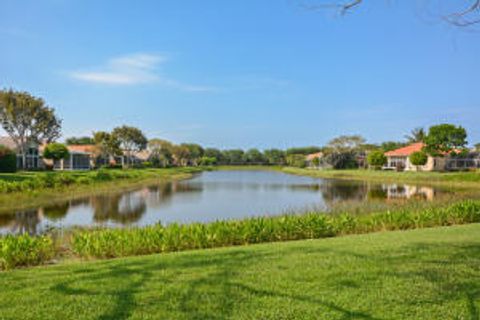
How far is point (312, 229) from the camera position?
1061 cm

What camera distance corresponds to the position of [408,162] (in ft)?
200

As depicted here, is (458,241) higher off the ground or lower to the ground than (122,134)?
lower

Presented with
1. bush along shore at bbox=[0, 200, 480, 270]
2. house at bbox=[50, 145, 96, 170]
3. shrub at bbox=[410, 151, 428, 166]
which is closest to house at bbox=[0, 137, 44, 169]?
house at bbox=[50, 145, 96, 170]

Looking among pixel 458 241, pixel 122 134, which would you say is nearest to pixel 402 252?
pixel 458 241

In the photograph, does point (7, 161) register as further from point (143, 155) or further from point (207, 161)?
point (207, 161)

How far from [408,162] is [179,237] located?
59432 millimetres

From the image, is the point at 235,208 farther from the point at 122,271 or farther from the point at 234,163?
the point at 234,163

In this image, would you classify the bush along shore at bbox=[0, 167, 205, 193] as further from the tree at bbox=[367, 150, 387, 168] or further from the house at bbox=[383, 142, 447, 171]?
the house at bbox=[383, 142, 447, 171]

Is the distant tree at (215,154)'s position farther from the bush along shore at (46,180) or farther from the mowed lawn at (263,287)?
the mowed lawn at (263,287)

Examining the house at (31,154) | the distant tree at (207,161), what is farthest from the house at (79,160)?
the distant tree at (207,161)

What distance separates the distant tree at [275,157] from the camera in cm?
11675

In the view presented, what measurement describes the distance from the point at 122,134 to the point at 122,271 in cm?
6110

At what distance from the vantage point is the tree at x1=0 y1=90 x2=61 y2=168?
38.4 meters

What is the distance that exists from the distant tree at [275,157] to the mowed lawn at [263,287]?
11043cm
